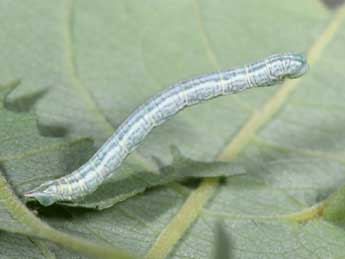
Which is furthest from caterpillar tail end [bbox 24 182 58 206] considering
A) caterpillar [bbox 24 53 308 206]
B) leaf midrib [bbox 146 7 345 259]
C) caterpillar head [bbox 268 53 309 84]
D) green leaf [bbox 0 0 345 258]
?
caterpillar head [bbox 268 53 309 84]

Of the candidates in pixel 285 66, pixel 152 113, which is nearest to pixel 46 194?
pixel 152 113

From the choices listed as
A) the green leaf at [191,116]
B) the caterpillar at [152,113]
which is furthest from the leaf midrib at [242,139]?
the caterpillar at [152,113]

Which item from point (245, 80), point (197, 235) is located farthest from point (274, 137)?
point (197, 235)

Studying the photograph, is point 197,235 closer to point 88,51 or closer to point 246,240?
point 246,240

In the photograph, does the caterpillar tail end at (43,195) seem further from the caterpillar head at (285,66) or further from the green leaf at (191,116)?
the caterpillar head at (285,66)

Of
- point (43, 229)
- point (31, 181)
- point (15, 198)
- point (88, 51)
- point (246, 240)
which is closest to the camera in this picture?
point (43, 229)

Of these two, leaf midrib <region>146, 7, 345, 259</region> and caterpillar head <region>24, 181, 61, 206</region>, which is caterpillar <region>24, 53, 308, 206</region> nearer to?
caterpillar head <region>24, 181, 61, 206</region>

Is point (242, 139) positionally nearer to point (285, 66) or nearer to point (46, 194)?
point (285, 66)
